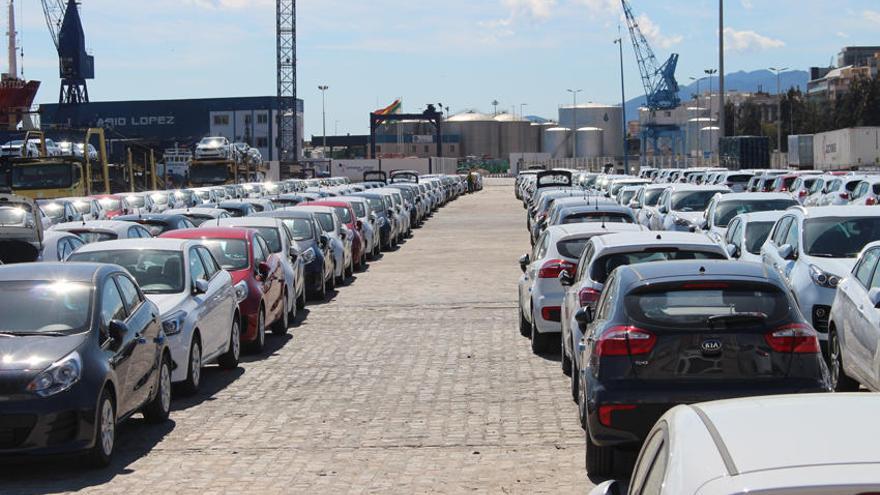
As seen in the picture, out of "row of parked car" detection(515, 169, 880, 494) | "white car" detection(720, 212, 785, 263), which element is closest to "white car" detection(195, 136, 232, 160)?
"row of parked car" detection(515, 169, 880, 494)

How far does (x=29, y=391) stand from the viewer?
934 centimetres

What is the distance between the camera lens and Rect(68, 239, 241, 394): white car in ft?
41.1

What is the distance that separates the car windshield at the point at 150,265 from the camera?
1352 cm

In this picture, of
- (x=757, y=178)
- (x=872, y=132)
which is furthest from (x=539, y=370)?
(x=872, y=132)

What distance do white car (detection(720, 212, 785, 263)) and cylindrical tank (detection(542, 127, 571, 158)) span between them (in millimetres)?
157518

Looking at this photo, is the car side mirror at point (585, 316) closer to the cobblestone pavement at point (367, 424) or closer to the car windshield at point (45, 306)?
the cobblestone pavement at point (367, 424)

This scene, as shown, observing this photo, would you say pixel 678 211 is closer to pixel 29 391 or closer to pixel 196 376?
pixel 196 376

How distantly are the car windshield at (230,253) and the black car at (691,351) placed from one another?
8.41m

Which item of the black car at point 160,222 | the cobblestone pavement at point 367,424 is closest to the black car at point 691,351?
the cobblestone pavement at point 367,424

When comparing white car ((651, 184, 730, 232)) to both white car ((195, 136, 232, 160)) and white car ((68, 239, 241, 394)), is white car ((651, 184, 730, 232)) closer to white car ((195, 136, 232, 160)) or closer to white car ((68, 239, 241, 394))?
white car ((68, 239, 241, 394))

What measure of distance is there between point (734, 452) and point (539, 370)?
1053 cm

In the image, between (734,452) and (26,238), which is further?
(26,238)

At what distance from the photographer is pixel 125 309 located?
1091 cm

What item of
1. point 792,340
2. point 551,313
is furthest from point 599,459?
point 551,313
